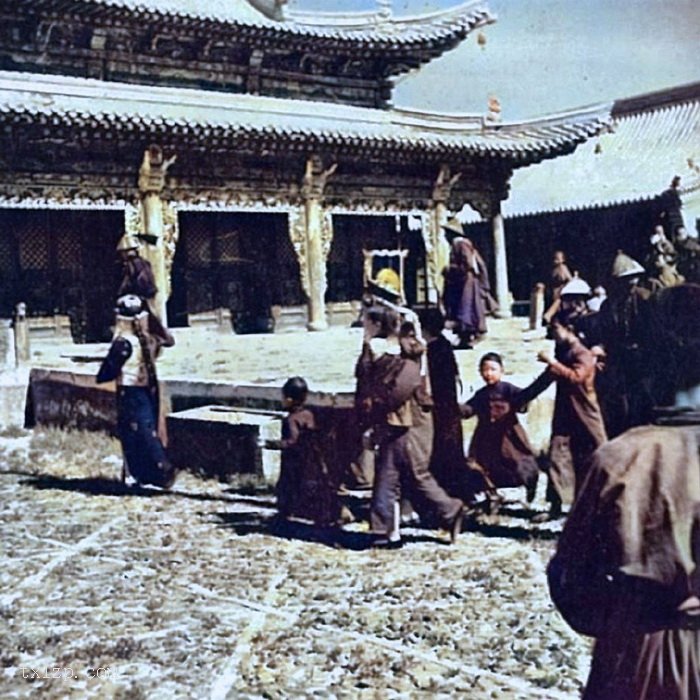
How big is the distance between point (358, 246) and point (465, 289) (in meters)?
0.53

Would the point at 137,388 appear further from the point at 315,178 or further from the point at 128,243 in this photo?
the point at 315,178

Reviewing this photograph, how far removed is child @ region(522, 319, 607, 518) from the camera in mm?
2477

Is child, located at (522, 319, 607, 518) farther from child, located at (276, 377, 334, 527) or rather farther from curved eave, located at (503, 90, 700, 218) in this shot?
child, located at (276, 377, 334, 527)

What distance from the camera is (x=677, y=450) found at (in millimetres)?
1588

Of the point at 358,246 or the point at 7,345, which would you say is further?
the point at 358,246

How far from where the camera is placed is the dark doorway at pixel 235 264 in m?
3.21

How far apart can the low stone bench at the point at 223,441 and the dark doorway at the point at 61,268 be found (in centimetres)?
35

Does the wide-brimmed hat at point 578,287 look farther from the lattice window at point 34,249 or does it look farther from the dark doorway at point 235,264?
the lattice window at point 34,249

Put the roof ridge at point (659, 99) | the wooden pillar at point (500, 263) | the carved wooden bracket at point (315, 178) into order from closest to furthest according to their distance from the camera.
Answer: the wooden pillar at point (500, 263) → the roof ridge at point (659, 99) → the carved wooden bracket at point (315, 178)

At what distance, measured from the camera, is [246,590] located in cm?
232

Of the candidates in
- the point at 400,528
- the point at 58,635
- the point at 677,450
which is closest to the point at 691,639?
the point at 677,450

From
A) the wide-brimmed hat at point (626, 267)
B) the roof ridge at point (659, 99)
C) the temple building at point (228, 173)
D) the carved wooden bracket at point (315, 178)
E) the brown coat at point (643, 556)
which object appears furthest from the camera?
the carved wooden bracket at point (315, 178)

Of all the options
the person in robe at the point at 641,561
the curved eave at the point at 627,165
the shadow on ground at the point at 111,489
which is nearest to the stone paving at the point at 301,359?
the shadow on ground at the point at 111,489

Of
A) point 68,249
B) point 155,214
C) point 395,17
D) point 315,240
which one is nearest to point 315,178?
point 315,240
